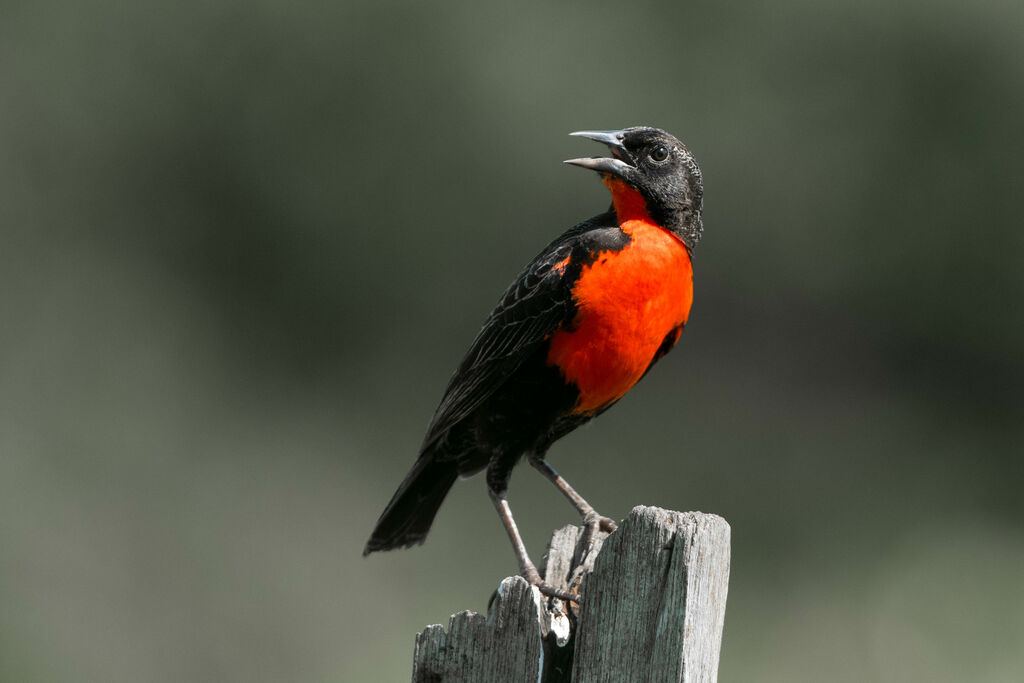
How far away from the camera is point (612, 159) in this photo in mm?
4508

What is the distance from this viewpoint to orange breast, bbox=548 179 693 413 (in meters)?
4.16

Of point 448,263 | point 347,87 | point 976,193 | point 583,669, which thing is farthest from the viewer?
point 347,87

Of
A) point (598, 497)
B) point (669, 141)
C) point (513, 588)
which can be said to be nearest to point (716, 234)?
point (598, 497)

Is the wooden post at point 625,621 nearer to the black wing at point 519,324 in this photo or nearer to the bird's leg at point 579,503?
the bird's leg at point 579,503

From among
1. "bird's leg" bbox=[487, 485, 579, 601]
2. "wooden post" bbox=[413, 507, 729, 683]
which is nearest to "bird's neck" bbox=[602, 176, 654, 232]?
"bird's leg" bbox=[487, 485, 579, 601]

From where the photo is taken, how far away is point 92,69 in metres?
13.1

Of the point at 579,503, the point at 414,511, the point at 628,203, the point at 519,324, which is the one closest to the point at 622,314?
the point at 519,324

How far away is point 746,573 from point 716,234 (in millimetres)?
3188

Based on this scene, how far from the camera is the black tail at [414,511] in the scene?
15.8 ft

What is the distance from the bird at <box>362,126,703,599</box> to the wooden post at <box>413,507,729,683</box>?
2.73 ft

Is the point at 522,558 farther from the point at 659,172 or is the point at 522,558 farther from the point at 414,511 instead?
the point at 659,172

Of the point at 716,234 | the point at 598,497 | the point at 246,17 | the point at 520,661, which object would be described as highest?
the point at 246,17

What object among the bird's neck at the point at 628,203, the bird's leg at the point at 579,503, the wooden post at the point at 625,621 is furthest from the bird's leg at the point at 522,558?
the bird's neck at the point at 628,203

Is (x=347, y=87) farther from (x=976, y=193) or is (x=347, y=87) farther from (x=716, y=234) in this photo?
(x=976, y=193)
